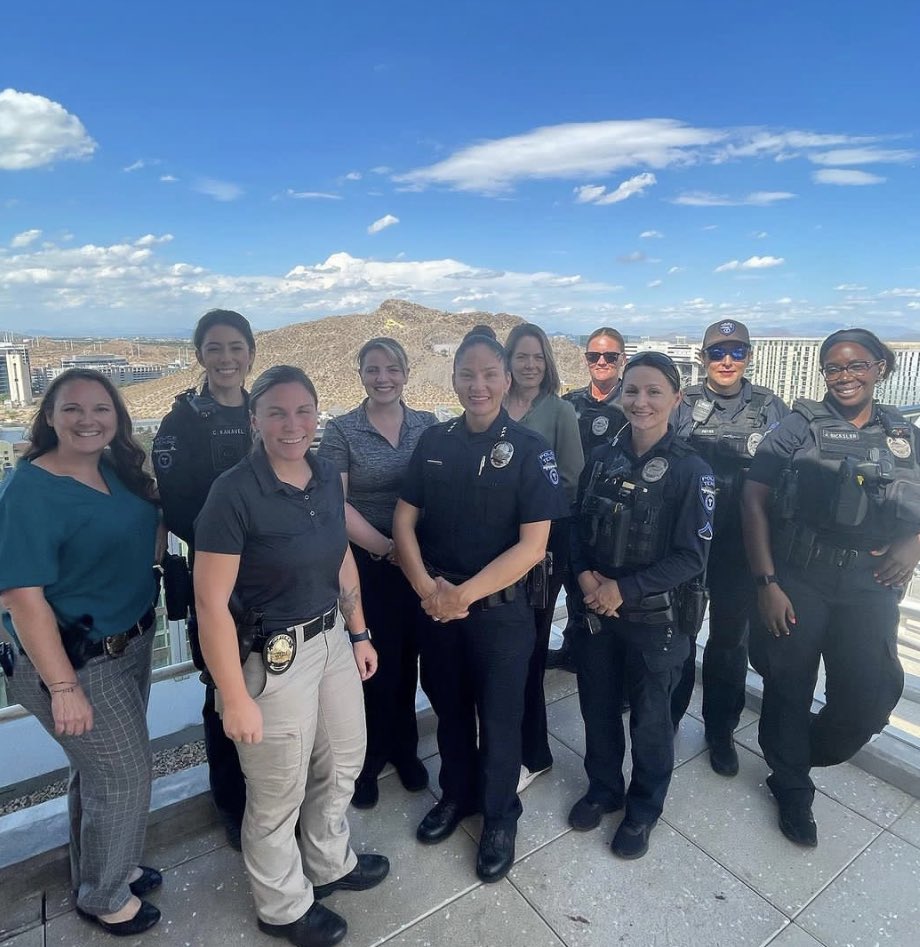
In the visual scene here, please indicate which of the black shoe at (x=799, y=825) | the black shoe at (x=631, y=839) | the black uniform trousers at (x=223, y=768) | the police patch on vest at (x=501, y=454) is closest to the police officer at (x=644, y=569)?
the black shoe at (x=631, y=839)

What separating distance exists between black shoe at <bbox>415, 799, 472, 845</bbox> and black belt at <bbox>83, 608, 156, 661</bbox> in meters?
1.41

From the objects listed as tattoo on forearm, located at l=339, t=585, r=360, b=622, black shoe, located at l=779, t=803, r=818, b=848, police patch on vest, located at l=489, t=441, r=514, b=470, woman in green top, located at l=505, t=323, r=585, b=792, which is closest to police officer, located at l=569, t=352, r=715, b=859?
woman in green top, located at l=505, t=323, r=585, b=792

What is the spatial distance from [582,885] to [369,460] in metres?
1.88

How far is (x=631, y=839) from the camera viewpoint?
7.80ft

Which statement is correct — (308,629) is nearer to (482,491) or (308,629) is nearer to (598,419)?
(482,491)

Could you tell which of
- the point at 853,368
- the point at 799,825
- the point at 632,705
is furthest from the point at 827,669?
the point at 853,368

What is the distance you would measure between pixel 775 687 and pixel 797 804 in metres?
0.49

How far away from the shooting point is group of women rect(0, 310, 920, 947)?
181 cm

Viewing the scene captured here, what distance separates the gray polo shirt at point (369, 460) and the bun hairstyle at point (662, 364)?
0.96 m

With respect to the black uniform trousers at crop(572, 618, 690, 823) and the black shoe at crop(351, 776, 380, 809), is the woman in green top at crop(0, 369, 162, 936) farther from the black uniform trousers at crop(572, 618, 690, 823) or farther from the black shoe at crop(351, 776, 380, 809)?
the black uniform trousers at crop(572, 618, 690, 823)

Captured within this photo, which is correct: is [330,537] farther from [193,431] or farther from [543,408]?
→ [543,408]

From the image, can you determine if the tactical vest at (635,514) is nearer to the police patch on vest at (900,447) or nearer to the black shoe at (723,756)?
the police patch on vest at (900,447)

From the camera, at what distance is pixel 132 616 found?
2004 mm

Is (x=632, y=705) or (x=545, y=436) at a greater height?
(x=545, y=436)
